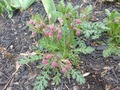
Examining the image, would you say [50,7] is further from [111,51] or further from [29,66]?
[111,51]

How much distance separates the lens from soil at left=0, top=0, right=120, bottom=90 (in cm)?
168

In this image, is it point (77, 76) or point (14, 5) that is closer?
point (77, 76)

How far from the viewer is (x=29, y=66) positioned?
71.9 inches

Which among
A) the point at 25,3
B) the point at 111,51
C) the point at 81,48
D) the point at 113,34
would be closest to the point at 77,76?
the point at 81,48

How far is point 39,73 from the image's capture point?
177 cm

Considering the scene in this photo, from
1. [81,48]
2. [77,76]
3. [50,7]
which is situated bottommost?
[77,76]

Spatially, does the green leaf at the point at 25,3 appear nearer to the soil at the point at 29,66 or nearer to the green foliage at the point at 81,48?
the soil at the point at 29,66

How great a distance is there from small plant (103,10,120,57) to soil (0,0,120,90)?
3.0 inches

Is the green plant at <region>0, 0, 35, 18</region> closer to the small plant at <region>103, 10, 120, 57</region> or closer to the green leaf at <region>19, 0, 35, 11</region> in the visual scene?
the green leaf at <region>19, 0, 35, 11</region>

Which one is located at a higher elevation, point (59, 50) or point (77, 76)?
point (59, 50)

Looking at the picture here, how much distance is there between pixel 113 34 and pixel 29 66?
26.5 inches

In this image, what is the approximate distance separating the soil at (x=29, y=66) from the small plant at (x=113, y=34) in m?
0.08

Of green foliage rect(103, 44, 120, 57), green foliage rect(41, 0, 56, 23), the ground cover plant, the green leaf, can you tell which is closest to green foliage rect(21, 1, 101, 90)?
the ground cover plant

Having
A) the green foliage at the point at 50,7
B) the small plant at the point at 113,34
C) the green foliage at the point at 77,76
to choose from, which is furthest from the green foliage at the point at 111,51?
the green foliage at the point at 50,7
